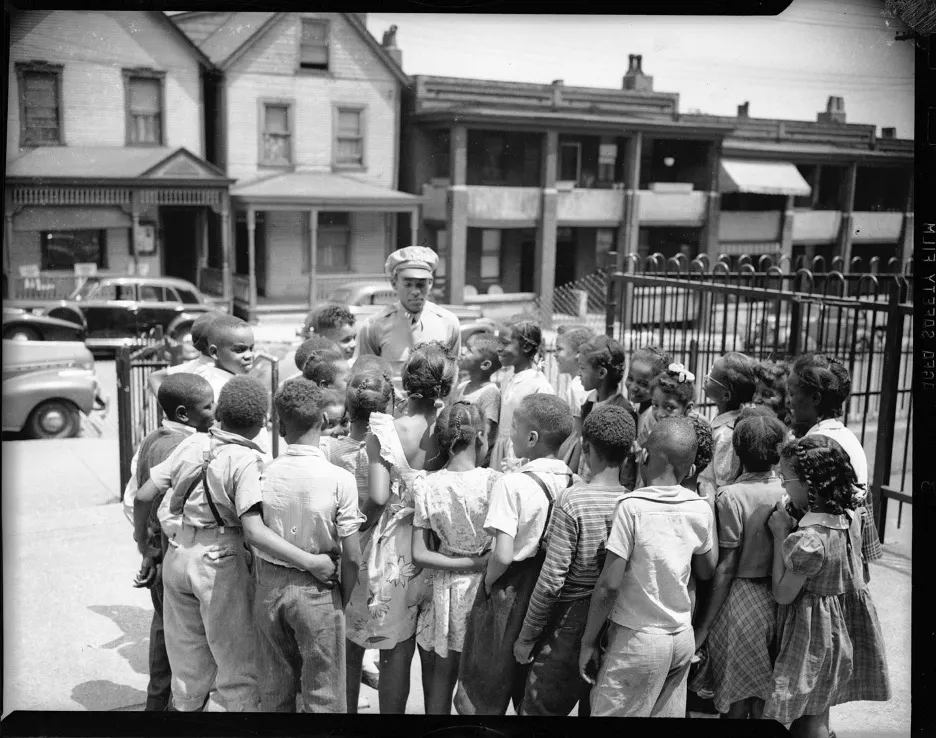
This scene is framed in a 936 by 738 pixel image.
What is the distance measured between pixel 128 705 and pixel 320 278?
4126 mm

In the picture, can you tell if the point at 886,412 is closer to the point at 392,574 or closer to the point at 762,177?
the point at 392,574

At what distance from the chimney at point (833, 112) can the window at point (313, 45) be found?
2.84 meters

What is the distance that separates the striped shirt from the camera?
295cm

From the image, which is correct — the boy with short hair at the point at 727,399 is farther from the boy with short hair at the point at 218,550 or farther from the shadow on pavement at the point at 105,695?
the shadow on pavement at the point at 105,695

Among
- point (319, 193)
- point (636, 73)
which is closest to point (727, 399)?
point (636, 73)

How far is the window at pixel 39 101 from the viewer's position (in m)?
3.80

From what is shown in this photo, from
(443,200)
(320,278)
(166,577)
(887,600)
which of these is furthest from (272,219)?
(887,600)

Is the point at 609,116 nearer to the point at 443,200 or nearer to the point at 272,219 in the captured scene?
the point at 443,200

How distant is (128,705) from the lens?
380 centimetres

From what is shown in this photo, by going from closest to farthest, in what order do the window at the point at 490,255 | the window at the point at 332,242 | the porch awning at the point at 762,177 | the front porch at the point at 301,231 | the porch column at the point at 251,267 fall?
the front porch at the point at 301,231, the porch column at the point at 251,267, the window at the point at 332,242, the porch awning at the point at 762,177, the window at the point at 490,255

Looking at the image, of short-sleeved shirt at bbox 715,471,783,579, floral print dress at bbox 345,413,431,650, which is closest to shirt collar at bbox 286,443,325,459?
floral print dress at bbox 345,413,431,650

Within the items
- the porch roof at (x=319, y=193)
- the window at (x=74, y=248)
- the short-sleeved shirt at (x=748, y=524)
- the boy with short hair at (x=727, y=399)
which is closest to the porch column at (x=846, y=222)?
the porch roof at (x=319, y=193)

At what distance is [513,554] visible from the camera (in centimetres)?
300

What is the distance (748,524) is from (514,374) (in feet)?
5.22
